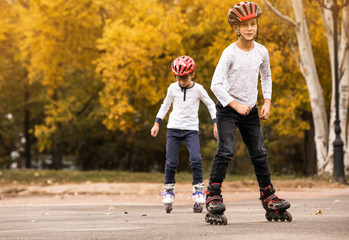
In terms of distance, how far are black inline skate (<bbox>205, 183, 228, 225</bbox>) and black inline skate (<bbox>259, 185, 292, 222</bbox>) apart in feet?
1.39

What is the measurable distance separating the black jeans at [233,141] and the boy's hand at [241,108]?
224 mm

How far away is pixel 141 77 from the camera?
22.7m

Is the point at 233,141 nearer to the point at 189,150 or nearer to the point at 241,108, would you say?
the point at 241,108

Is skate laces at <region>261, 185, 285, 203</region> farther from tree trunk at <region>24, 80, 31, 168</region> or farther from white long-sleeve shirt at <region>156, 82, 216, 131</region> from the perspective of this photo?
tree trunk at <region>24, 80, 31, 168</region>

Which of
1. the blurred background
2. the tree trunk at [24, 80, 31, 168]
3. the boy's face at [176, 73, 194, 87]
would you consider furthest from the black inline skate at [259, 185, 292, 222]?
the tree trunk at [24, 80, 31, 168]

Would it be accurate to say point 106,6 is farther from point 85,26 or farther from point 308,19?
point 308,19

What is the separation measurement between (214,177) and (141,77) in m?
16.8

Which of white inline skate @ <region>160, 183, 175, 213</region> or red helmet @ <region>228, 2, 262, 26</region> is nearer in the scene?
red helmet @ <region>228, 2, 262, 26</region>

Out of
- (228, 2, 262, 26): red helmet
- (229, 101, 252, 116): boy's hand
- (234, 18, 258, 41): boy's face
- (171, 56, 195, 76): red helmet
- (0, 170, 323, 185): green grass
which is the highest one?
(228, 2, 262, 26): red helmet

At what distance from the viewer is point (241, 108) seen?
5770 millimetres

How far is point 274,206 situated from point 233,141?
71 centimetres

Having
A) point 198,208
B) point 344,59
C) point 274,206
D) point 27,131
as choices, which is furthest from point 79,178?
point 274,206

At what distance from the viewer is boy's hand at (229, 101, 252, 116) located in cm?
576

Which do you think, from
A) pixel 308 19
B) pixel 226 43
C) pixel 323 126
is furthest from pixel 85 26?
pixel 323 126
